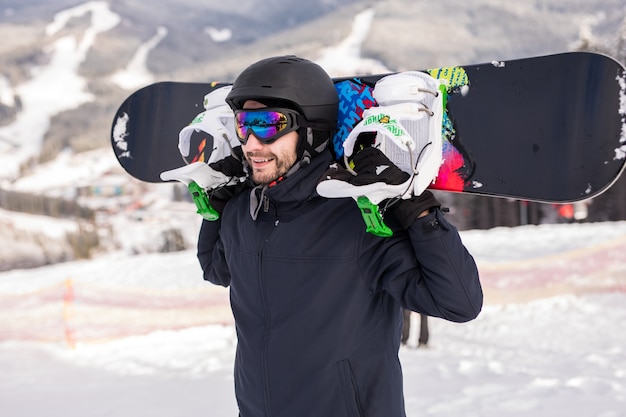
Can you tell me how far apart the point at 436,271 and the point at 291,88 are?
711mm

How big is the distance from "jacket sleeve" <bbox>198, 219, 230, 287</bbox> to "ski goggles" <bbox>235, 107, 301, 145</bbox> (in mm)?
505

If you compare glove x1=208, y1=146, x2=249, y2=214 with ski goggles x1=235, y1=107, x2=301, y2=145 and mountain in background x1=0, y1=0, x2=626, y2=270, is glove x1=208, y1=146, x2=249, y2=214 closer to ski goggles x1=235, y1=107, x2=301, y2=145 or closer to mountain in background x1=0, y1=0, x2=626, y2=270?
ski goggles x1=235, y1=107, x2=301, y2=145

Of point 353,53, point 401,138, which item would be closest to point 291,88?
point 401,138

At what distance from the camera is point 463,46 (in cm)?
14875

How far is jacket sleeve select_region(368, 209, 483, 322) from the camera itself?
1330mm

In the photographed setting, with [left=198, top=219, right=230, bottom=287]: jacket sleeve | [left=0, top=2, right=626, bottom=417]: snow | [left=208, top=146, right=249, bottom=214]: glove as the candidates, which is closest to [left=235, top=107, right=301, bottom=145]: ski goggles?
[left=208, top=146, right=249, bottom=214]: glove

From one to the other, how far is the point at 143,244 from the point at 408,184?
64522mm

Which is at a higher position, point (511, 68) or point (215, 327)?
point (511, 68)

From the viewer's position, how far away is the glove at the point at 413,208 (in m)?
1.36

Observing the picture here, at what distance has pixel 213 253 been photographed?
2027 mm

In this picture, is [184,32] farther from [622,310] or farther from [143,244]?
[622,310]

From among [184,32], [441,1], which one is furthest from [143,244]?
[441,1]

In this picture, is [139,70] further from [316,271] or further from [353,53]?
[316,271]

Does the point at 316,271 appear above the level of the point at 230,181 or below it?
below
